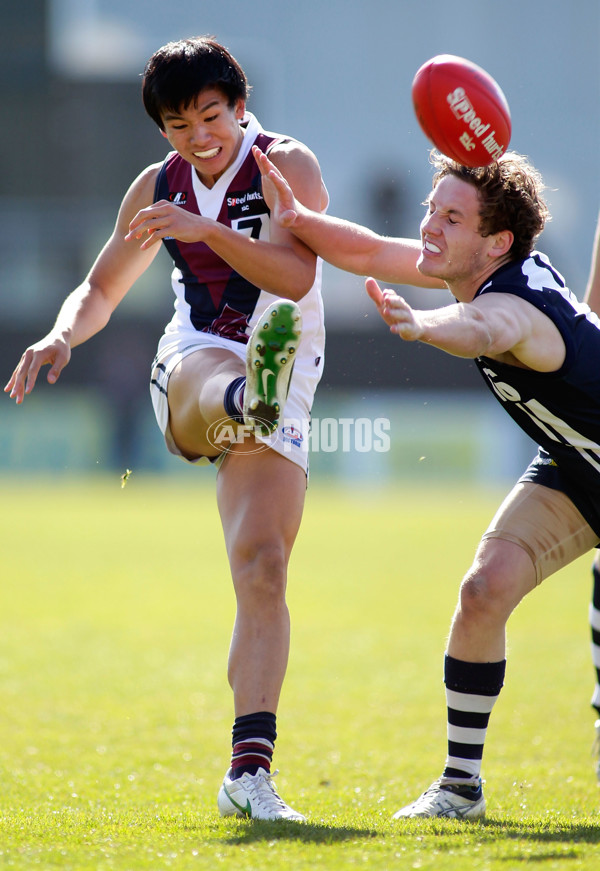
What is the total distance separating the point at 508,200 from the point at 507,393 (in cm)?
57

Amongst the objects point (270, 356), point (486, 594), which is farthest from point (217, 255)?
point (486, 594)

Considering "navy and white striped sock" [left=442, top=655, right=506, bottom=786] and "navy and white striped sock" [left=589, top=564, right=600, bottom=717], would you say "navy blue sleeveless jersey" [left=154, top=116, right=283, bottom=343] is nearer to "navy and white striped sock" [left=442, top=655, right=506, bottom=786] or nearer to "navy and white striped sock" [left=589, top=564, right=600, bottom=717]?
"navy and white striped sock" [left=442, top=655, right=506, bottom=786]

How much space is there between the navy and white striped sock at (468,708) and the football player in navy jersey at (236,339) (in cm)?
54

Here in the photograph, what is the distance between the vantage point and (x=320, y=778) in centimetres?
407

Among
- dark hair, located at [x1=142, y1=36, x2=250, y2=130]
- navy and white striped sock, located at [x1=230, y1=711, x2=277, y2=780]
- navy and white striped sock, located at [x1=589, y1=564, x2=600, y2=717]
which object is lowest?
navy and white striped sock, located at [x1=230, y1=711, x2=277, y2=780]

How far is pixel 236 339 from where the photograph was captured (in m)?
3.52

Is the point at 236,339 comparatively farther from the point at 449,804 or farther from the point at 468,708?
the point at 449,804

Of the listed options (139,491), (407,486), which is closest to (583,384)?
(139,491)

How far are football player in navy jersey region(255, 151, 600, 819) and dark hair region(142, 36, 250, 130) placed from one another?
286mm

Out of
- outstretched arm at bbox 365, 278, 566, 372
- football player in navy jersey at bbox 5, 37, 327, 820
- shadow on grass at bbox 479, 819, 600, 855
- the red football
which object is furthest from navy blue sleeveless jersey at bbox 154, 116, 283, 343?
shadow on grass at bbox 479, 819, 600, 855

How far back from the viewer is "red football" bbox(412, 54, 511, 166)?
3.31 m

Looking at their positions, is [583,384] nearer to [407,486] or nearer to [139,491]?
[139,491]

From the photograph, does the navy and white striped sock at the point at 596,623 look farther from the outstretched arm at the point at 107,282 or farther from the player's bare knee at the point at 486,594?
the outstretched arm at the point at 107,282

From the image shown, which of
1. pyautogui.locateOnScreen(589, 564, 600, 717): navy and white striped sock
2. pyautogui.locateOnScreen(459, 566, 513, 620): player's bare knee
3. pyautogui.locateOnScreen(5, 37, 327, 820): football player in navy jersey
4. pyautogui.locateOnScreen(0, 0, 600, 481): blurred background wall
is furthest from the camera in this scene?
pyautogui.locateOnScreen(0, 0, 600, 481): blurred background wall
